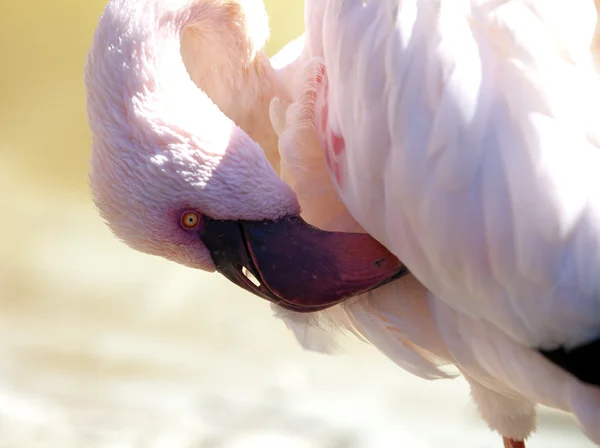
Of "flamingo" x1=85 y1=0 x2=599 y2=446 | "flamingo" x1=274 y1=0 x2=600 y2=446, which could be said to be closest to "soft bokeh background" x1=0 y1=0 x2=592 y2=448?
"flamingo" x1=85 y1=0 x2=599 y2=446

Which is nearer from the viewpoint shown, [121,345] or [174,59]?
[174,59]

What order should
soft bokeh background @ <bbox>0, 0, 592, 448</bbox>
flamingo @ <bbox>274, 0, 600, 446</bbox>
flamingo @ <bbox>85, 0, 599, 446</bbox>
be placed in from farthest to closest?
soft bokeh background @ <bbox>0, 0, 592, 448</bbox>
flamingo @ <bbox>85, 0, 599, 446</bbox>
flamingo @ <bbox>274, 0, 600, 446</bbox>

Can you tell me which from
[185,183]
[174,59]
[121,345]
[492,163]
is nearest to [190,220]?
[185,183]

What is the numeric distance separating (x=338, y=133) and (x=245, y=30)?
0.94 feet

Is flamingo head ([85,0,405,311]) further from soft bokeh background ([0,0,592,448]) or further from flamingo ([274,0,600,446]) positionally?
soft bokeh background ([0,0,592,448])

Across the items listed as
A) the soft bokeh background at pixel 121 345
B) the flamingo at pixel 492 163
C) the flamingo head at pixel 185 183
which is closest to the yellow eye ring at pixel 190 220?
the flamingo head at pixel 185 183

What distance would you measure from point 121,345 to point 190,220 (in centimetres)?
114

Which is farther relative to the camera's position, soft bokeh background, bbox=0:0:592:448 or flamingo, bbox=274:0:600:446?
soft bokeh background, bbox=0:0:592:448

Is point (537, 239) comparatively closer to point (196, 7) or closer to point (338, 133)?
point (338, 133)

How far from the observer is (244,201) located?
3.06ft

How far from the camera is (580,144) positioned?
2.37 feet

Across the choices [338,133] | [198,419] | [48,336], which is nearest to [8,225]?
[48,336]

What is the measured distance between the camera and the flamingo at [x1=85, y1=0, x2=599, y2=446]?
896 millimetres

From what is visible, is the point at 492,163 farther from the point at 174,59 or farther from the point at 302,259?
the point at 174,59
